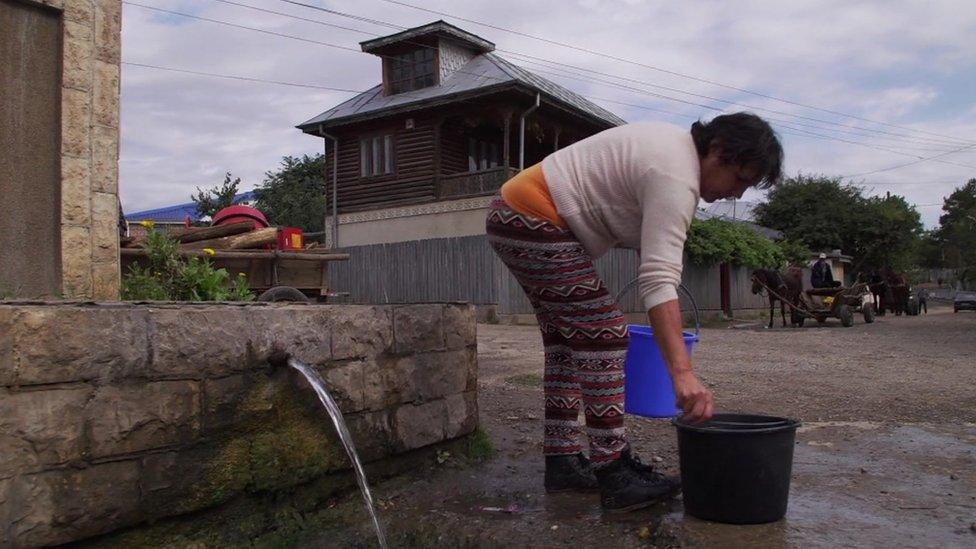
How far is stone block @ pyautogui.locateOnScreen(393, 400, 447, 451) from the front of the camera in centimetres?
314

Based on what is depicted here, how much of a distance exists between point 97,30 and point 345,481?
3314mm

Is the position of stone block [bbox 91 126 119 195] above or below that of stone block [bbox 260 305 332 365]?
above

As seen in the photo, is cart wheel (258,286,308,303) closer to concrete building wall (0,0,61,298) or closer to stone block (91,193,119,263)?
stone block (91,193,119,263)

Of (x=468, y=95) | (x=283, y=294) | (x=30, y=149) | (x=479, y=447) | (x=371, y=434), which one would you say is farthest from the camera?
(x=468, y=95)

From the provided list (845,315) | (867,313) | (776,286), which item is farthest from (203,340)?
(867,313)

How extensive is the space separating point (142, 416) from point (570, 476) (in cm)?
167

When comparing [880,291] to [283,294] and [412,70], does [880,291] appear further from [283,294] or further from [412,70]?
[283,294]

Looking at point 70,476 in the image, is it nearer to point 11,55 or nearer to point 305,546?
point 305,546

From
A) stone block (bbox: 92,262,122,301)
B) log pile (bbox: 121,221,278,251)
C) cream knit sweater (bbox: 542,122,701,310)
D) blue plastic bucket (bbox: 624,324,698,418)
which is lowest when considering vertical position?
blue plastic bucket (bbox: 624,324,698,418)

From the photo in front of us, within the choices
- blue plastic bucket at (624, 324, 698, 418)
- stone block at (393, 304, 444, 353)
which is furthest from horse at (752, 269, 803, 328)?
stone block at (393, 304, 444, 353)

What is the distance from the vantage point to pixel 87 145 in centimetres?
441

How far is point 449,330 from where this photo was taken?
3465mm

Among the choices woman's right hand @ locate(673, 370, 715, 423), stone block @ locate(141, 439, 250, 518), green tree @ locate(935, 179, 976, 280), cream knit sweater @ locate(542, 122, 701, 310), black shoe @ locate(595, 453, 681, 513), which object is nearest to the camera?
stone block @ locate(141, 439, 250, 518)

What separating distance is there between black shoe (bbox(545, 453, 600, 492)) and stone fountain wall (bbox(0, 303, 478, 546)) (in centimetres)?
61
